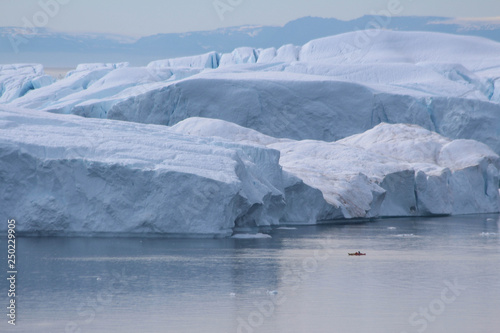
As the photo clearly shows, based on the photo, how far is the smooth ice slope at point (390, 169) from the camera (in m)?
25.3

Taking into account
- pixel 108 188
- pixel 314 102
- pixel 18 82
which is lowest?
pixel 108 188

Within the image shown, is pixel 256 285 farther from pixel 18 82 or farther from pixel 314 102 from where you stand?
pixel 18 82

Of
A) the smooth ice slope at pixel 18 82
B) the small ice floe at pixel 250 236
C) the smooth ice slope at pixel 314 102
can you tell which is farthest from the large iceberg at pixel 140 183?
the smooth ice slope at pixel 18 82

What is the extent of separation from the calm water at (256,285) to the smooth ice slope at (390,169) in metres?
5.47

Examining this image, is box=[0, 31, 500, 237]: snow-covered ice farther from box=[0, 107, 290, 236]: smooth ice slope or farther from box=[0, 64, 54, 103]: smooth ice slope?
box=[0, 64, 54, 103]: smooth ice slope

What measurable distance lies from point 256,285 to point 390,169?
15403 mm

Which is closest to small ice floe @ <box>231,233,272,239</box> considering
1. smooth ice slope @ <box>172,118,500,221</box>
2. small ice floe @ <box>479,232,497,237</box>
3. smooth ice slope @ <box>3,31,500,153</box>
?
smooth ice slope @ <box>172,118,500,221</box>

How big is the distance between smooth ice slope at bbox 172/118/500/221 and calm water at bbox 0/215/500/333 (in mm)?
5466

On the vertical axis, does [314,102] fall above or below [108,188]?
above

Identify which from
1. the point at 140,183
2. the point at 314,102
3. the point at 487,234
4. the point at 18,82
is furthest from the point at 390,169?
the point at 18,82

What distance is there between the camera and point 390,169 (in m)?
27.4

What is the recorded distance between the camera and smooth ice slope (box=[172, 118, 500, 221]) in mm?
25281

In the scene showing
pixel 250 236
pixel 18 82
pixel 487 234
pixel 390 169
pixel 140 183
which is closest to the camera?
pixel 140 183

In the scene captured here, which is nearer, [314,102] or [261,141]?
[261,141]
